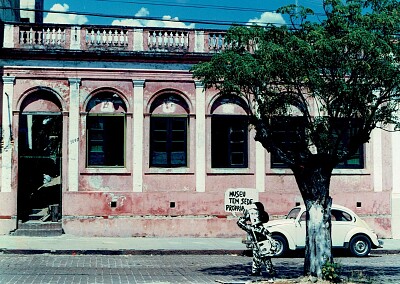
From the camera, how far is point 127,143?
2389 centimetres

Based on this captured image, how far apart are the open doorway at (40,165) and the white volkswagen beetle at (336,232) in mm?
8345

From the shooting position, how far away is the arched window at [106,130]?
78.3 ft

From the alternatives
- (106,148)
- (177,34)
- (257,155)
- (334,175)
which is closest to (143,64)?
(177,34)

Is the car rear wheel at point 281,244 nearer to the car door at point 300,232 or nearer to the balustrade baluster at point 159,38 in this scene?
the car door at point 300,232

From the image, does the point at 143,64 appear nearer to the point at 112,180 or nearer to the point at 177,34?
the point at 177,34

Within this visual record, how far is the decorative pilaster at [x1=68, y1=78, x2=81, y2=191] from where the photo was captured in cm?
2341

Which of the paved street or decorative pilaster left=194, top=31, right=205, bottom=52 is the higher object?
decorative pilaster left=194, top=31, right=205, bottom=52

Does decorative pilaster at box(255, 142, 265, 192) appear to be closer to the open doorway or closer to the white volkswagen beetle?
the white volkswagen beetle

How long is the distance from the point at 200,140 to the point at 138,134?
224cm

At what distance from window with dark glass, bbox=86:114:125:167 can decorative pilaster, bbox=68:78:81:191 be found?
482 millimetres

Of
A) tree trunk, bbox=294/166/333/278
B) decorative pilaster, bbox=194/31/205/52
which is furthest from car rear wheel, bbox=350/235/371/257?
decorative pilaster, bbox=194/31/205/52

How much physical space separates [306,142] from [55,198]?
40.7ft

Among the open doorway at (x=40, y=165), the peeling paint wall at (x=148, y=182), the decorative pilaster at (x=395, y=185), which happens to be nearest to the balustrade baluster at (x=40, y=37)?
the peeling paint wall at (x=148, y=182)

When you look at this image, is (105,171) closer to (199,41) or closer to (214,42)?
(199,41)
